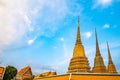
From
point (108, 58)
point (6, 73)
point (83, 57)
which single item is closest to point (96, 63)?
point (83, 57)

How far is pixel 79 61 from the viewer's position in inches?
1427

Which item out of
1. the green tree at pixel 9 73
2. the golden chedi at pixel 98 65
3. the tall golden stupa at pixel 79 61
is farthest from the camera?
the green tree at pixel 9 73

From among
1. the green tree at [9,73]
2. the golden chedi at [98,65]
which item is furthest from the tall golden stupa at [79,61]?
the green tree at [9,73]

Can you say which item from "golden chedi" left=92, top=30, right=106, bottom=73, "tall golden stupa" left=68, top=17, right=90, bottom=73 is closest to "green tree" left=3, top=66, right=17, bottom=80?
"tall golden stupa" left=68, top=17, right=90, bottom=73

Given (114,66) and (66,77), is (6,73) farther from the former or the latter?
(114,66)

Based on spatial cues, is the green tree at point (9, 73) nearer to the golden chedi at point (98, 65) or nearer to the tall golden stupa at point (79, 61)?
the tall golden stupa at point (79, 61)

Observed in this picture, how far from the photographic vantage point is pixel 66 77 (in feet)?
75.8

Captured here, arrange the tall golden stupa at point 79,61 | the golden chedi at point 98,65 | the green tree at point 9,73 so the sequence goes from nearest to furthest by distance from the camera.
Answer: the tall golden stupa at point 79,61, the golden chedi at point 98,65, the green tree at point 9,73

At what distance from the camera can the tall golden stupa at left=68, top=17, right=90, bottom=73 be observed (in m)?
35.2

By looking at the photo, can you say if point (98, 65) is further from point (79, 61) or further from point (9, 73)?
point (9, 73)

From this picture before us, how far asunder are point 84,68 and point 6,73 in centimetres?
1931

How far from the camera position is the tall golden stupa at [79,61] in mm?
35219

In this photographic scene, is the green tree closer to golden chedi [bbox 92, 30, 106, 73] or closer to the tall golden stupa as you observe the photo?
the tall golden stupa

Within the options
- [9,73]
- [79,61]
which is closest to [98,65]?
[79,61]
